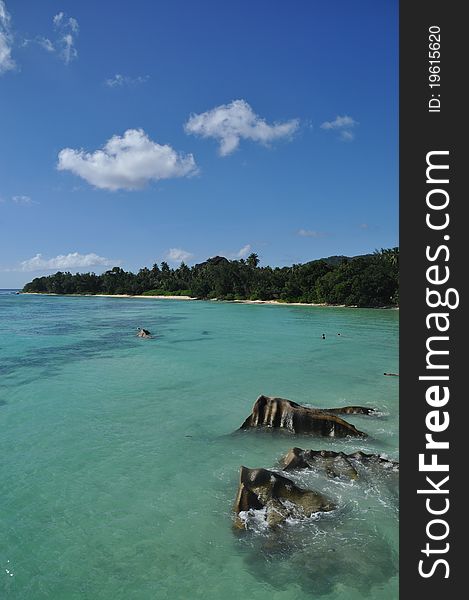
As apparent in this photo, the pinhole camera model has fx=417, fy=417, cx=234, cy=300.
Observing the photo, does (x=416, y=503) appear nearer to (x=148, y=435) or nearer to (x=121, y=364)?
(x=148, y=435)

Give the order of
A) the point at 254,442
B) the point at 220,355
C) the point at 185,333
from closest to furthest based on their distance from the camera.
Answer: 1. the point at 254,442
2. the point at 220,355
3. the point at 185,333

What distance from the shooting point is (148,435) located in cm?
1503

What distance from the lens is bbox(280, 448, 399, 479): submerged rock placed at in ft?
36.3

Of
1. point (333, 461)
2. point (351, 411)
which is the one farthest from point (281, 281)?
point (333, 461)

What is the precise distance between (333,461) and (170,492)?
4484mm

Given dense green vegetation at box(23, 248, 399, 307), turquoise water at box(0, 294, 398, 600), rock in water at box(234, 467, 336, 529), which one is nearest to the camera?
turquoise water at box(0, 294, 398, 600)

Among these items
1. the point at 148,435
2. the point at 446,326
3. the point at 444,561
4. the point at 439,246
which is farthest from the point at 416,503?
the point at 148,435

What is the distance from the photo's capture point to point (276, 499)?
9258mm

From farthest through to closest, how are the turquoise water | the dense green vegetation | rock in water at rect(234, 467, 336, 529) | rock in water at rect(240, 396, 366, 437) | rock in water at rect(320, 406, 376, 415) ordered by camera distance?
the dense green vegetation < rock in water at rect(320, 406, 376, 415) < rock in water at rect(240, 396, 366, 437) < rock in water at rect(234, 467, 336, 529) < the turquoise water

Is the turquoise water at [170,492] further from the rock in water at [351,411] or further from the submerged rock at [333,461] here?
the rock in water at [351,411]

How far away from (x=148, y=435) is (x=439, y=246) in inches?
509

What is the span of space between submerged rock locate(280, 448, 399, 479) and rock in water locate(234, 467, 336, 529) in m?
1.57

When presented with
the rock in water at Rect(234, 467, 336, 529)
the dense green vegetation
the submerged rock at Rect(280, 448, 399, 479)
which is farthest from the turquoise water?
the dense green vegetation

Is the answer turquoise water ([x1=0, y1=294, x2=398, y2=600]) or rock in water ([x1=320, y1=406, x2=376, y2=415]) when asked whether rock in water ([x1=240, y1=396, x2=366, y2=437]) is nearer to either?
turquoise water ([x1=0, y1=294, x2=398, y2=600])
